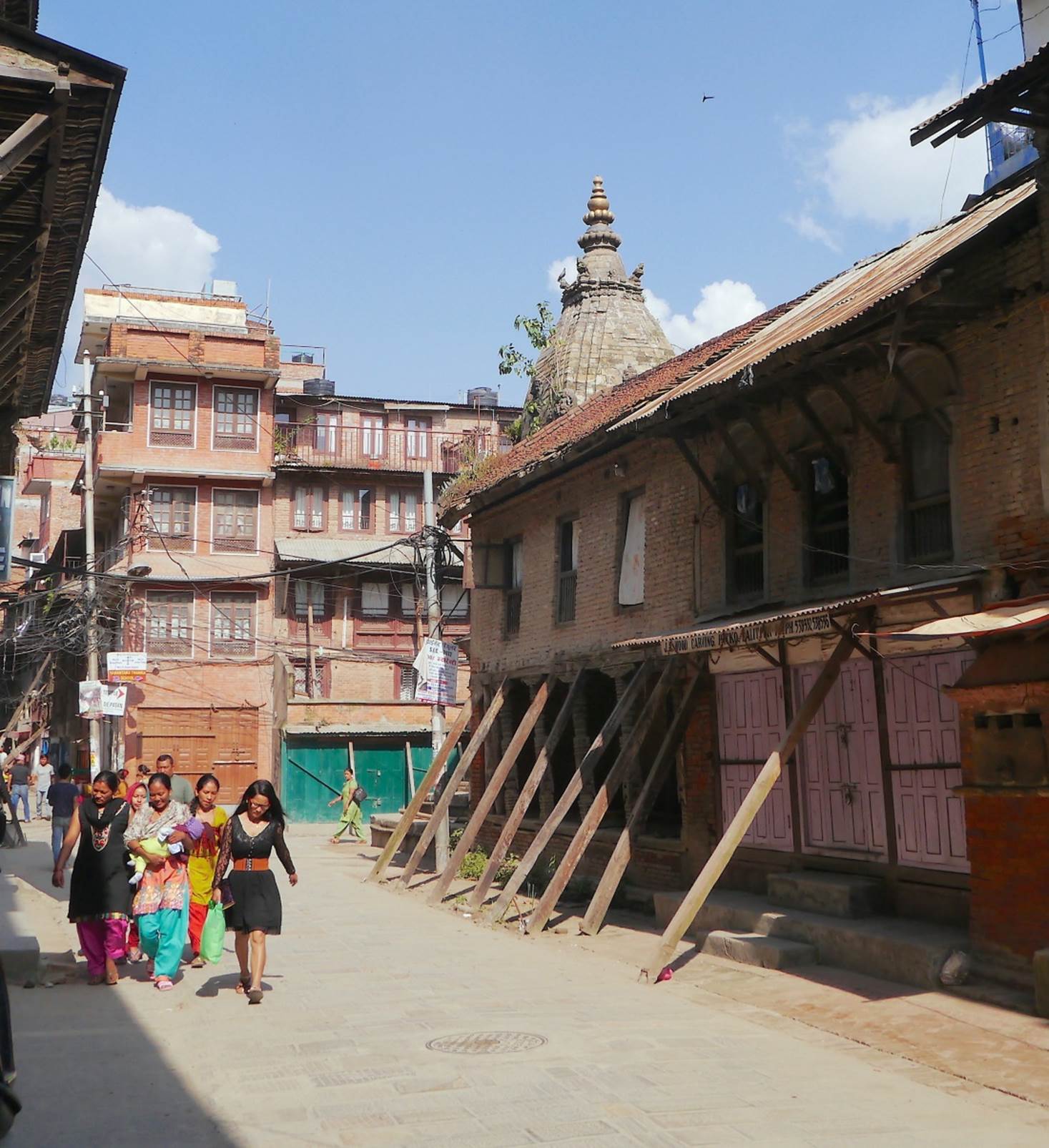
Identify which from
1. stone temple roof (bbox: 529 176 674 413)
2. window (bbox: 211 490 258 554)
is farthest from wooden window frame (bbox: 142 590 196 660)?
stone temple roof (bbox: 529 176 674 413)

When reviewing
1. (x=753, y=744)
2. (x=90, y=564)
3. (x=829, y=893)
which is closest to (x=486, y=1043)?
(x=829, y=893)

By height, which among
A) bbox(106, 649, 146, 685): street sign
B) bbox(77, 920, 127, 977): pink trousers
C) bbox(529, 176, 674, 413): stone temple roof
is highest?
bbox(529, 176, 674, 413): stone temple roof

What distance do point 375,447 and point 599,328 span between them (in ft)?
53.5

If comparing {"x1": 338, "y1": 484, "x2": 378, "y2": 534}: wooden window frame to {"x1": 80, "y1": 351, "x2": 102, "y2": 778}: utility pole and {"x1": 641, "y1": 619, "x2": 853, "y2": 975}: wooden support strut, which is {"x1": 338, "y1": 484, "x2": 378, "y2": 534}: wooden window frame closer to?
{"x1": 80, "y1": 351, "x2": 102, "y2": 778}: utility pole

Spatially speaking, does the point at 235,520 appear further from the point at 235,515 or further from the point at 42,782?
the point at 42,782

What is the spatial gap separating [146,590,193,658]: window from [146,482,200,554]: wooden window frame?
134 centimetres

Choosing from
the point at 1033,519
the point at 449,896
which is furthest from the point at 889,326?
the point at 449,896

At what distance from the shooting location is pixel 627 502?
16547mm

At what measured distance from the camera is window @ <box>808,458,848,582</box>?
1219 cm

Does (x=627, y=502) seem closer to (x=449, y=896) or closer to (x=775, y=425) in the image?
(x=775, y=425)

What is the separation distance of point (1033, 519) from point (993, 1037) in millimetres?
3925

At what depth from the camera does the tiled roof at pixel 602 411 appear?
15.8m

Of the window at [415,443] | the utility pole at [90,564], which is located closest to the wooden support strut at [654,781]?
the utility pole at [90,564]

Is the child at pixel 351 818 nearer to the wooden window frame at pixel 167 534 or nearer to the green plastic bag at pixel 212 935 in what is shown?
the wooden window frame at pixel 167 534
